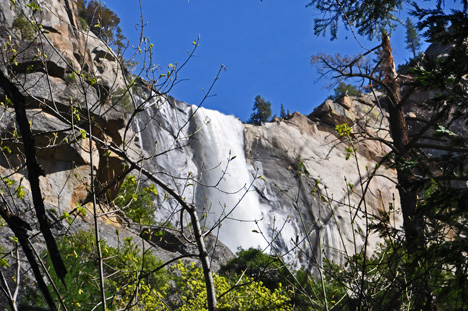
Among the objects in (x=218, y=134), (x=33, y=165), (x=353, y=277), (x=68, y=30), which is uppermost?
(x=68, y=30)

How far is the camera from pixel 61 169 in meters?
17.1

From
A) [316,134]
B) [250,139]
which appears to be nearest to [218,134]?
[250,139]

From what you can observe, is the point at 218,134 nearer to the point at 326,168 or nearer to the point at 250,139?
the point at 250,139

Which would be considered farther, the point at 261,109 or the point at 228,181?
the point at 261,109

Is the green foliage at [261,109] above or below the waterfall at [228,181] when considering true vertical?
above

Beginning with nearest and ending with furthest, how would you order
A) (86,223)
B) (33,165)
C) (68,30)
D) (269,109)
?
(33,165) < (86,223) < (68,30) < (269,109)

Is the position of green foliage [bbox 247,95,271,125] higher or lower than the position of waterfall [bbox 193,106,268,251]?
higher

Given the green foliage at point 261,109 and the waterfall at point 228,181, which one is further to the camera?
the green foliage at point 261,109

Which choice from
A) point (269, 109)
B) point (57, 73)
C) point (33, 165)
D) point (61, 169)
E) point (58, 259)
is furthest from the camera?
point (269, 109)

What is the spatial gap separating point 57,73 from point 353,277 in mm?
17493

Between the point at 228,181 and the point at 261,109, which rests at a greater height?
the point at 261,109

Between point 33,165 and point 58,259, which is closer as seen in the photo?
point 58,259

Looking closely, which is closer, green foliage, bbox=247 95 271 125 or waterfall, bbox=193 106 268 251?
waterfall, bbox=193 106 268 251

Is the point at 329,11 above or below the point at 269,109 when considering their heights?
below
